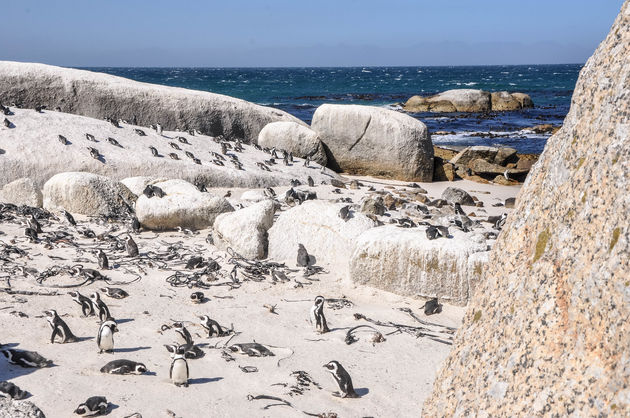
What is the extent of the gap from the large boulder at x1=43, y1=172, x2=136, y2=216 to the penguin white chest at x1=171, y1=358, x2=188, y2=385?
23.8ft

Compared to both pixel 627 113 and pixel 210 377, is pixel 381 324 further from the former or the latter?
pixel 627 113

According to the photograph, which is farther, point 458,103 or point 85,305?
point 458,103

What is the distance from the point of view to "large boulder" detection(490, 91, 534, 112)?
161 ft

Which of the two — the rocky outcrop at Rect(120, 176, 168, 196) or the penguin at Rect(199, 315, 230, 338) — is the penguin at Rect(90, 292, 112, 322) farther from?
the rocky outcrop at Rect(120, 176, 168, 196)

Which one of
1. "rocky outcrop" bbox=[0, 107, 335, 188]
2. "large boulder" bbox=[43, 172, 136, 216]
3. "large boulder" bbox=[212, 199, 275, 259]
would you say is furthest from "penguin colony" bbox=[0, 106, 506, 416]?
"rocky outcrop" bbox=[0, 107, 335, 188]

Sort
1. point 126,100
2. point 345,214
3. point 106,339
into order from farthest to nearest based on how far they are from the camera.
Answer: point 126,100
point 345,214
point 106,339

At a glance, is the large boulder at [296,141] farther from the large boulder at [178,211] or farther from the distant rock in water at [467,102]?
the distant rock in water at [467,102]

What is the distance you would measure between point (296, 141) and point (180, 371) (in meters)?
13.4

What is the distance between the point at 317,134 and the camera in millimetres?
18922

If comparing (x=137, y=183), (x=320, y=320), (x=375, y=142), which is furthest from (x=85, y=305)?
(x=375, y=142)

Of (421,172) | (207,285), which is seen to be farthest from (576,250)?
(421,172)

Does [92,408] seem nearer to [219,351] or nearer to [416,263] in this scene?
[219,351]

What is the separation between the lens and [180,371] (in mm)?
5742

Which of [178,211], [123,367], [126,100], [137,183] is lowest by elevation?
[123,367]
